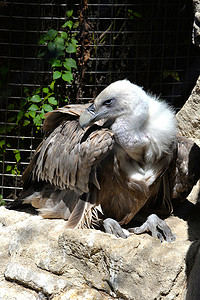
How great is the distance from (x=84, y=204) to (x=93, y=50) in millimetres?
2376

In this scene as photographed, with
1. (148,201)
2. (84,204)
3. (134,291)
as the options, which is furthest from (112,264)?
(148,201)

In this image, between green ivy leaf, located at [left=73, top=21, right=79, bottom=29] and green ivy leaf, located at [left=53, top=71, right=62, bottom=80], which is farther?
green ivy leaf, located at [left=73, top=21, right=79, bottom=29]

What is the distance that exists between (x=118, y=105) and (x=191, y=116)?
4.08 ft

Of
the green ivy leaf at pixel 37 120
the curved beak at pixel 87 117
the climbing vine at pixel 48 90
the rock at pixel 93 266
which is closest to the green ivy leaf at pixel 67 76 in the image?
the climbing vine at pixel 48 90

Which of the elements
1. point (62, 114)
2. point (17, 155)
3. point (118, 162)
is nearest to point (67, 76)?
point (17, 155)

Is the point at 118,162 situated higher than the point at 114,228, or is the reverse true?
the point at 118,162

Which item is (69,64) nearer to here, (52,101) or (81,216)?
(52,101)

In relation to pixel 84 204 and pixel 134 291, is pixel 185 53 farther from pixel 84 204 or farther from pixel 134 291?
pixel 134 291

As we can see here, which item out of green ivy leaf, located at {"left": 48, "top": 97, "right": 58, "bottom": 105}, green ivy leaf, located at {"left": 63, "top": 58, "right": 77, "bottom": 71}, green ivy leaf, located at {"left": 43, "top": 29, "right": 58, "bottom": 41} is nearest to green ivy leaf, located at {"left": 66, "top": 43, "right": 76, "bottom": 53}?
green ivy leaf, located at {"left": 63, "top": 58, "right": 77, "bottom": 71}

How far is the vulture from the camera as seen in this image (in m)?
3.43

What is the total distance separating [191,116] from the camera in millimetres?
4465

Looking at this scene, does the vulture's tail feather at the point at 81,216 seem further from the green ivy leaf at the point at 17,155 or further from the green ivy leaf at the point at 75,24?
the green ivy leaf at the point at 75,24

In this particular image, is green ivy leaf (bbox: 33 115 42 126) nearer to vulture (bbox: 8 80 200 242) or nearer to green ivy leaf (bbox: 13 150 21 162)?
green ivy leaf (bbox: 13 150 21 162)

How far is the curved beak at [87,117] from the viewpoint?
343 centimetres
